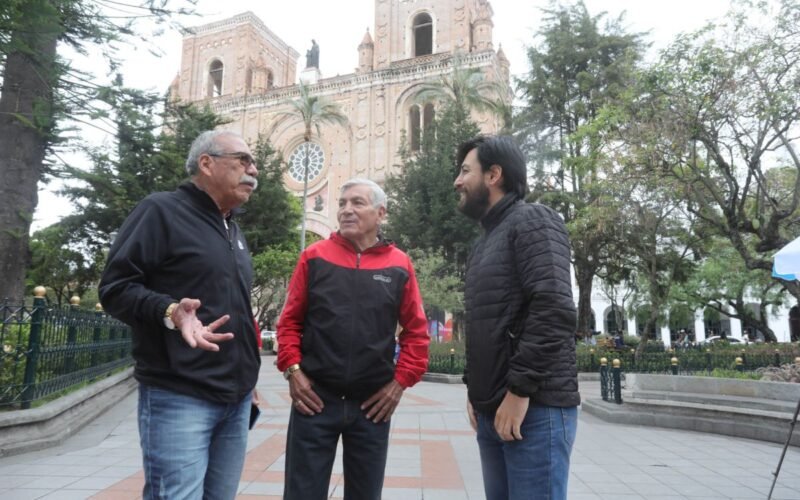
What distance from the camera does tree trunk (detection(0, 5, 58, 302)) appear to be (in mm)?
7988

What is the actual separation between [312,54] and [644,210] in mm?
33366

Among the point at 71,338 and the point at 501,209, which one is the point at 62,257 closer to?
the point at 71,338

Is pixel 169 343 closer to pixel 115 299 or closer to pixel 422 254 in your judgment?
pixel 115 299

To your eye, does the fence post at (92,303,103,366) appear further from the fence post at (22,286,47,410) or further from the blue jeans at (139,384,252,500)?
the blue jeans at (139,384,252,500)

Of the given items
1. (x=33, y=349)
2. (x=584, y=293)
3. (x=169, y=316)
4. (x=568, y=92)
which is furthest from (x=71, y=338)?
(x=568, y=92)

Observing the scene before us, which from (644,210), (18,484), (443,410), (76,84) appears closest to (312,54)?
(644,210)

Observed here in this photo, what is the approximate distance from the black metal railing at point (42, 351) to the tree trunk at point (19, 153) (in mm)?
2025

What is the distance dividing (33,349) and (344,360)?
4.75m

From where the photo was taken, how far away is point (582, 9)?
75.5ft

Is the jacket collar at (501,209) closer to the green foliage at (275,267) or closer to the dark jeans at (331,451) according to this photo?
the dark jeans at (331,451)

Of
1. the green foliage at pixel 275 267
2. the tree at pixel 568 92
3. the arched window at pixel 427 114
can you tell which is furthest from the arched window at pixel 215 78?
the tree at pixel 568 92

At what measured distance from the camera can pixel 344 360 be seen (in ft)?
7.43

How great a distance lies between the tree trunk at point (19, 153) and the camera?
7.99 meters

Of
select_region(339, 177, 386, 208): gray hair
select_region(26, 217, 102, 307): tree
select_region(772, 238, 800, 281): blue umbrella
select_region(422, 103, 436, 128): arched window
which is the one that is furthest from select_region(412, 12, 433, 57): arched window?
select_region(339, 177, 386, 208): gray hair
